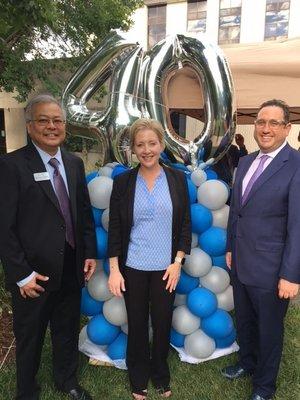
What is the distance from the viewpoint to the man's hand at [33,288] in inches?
73.2

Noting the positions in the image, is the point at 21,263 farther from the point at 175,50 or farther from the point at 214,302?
the point at 175,50

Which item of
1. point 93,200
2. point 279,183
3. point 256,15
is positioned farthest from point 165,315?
point 256,15

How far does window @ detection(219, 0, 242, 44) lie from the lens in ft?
44.4

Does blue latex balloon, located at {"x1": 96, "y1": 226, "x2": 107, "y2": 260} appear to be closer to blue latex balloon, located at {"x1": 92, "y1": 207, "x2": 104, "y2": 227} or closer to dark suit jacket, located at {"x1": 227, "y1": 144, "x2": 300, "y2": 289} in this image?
blue latex balloon, located at {"x1": 92, "y1": 207, "x2": 104, "y2": 227}

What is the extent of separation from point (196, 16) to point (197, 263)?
14.4 meters

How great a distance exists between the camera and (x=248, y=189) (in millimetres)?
2023

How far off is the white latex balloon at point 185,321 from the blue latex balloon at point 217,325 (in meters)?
0.06

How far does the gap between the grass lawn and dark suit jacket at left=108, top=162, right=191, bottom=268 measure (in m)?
0.94

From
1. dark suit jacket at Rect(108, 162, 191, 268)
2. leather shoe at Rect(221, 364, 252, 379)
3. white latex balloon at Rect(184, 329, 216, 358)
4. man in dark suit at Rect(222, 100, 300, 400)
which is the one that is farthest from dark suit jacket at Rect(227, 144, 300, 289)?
leather shoe at Rect(221, 364, 252, 379)

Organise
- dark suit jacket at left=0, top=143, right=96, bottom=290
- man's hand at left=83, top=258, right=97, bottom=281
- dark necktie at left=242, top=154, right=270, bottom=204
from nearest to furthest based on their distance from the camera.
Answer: dark suit jacket at left=0, top=143, right=96, bottom=290
dark necktie at left=242, top=154, right=270, bottom=204
man's hand at left=83, top=258, right=97, bottom=281

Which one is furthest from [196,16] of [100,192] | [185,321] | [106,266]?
[185,321]

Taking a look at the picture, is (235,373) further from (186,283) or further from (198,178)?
(198,178)

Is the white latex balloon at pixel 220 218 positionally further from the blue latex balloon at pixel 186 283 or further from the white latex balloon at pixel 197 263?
the blue latex balloon at pixel 186 283

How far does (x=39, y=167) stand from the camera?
6.11 ft
